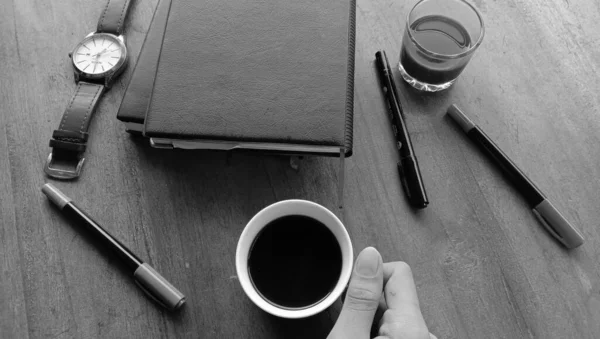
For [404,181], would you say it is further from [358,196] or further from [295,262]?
[295,262]

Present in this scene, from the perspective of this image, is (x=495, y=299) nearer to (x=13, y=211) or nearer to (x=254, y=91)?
(x=254, y=91)

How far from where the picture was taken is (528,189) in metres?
0.65

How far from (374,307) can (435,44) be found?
0.40 m

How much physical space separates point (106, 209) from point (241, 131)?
224 millimetres

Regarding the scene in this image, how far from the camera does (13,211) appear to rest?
639 mm

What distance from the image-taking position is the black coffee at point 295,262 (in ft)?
1.80

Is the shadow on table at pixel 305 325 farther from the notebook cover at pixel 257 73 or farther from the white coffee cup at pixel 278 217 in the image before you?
the notebook cover at pixel 257 73

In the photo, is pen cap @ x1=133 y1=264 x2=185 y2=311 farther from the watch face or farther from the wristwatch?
the watch face

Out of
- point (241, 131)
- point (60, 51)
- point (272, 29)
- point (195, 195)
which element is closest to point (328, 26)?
point (272, 29)

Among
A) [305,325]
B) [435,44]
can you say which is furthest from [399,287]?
[435,44]

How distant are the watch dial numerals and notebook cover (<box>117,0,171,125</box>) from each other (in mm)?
68

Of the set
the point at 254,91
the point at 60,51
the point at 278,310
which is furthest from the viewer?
the point at 60,51

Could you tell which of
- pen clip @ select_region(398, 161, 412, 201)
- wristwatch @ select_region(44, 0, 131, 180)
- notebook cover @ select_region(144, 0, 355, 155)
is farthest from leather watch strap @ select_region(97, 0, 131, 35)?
pen clip @ select_region(398, 161, 412, 201)

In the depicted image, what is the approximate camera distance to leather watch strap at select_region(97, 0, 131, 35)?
74 cm
